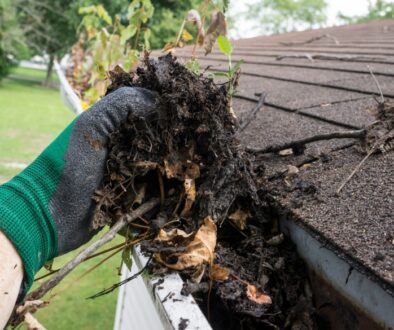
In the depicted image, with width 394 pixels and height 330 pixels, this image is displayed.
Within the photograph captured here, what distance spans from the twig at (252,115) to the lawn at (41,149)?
86 centimetres

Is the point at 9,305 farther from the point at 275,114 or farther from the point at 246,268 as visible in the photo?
the point at 275,114

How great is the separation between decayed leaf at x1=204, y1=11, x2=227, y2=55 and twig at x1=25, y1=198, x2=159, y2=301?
3.28 ft

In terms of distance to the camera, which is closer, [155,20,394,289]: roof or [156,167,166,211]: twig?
[155,20,394,289]: roof

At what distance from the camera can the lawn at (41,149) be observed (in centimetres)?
524

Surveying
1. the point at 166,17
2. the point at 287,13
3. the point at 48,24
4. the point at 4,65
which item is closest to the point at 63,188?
the point at 166,17

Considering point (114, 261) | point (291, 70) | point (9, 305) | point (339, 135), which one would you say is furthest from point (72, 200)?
point (114, 261)

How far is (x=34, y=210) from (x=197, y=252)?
387 mm

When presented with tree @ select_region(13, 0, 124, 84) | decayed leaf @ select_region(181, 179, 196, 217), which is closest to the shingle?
decayed leaf @ select_region(181, 179, 196, 217)

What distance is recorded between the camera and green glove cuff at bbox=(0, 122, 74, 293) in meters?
0.97

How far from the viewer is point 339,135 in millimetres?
1386

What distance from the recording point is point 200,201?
114 centimetres

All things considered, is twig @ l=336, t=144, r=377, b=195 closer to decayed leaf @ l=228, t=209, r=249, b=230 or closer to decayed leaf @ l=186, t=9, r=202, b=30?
decayed leaf @ l=228, t=209, r=249, b=230

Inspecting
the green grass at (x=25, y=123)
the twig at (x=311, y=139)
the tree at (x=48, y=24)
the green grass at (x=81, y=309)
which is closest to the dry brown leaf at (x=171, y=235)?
the twig at (x=311, y=139)

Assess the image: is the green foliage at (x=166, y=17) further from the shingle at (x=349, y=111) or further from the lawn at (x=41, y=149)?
the shingle at (x=349, y=111)
